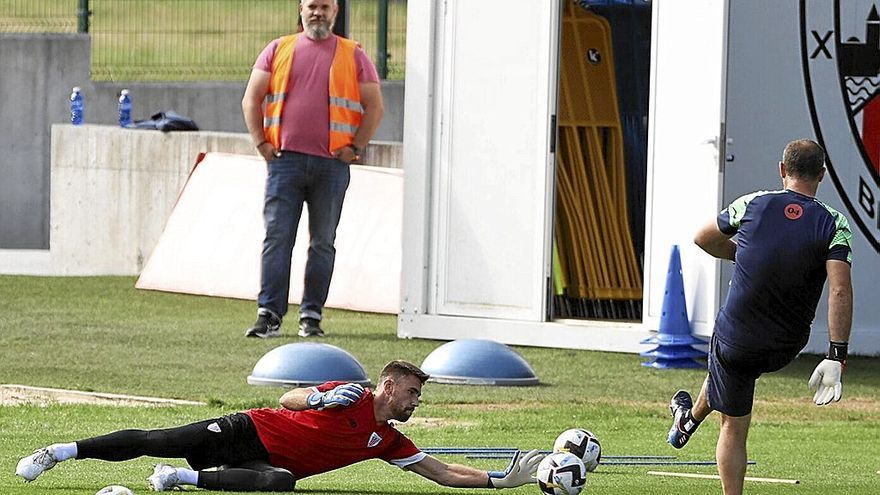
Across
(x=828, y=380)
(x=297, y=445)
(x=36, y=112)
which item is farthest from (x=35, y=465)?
(x=36, y=112)

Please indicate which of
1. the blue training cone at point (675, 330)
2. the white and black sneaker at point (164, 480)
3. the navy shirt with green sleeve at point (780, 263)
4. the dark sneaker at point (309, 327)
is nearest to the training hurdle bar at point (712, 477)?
the navy shirt with green sleeve at point (780, 263)

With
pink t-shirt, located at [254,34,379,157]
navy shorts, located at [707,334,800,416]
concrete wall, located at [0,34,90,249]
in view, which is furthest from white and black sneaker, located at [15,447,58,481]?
concrete wall, located at [0,34,90,249]

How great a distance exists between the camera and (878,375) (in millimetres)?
15062

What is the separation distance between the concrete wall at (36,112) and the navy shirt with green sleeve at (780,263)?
61.1ft

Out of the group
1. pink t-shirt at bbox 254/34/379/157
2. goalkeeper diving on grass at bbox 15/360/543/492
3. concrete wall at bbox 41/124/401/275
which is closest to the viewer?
goalkeeper diving on grass at bbox 15/360/543/492

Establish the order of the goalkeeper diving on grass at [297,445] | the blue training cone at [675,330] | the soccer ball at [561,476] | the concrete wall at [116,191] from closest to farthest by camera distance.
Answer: the soccer ball at [561,476] → the goalkeeper diving on grass at [297,445] → the blue training cone at [675,330] → the concrete wall at [116,191]

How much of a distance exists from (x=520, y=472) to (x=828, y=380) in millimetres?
1489

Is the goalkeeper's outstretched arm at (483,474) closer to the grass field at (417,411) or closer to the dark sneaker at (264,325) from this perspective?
the grass field at (417,411)

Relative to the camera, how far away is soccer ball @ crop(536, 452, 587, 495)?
345 inches

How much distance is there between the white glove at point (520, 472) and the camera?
9031 mm

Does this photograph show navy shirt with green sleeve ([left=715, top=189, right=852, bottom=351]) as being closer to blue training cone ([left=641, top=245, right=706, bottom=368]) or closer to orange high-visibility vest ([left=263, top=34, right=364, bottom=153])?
blue training cone ([left=641, top=245, right=706, bottom=368])

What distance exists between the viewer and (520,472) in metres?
9.02

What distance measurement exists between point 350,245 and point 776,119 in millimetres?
4996

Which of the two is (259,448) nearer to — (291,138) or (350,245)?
(291,138)
